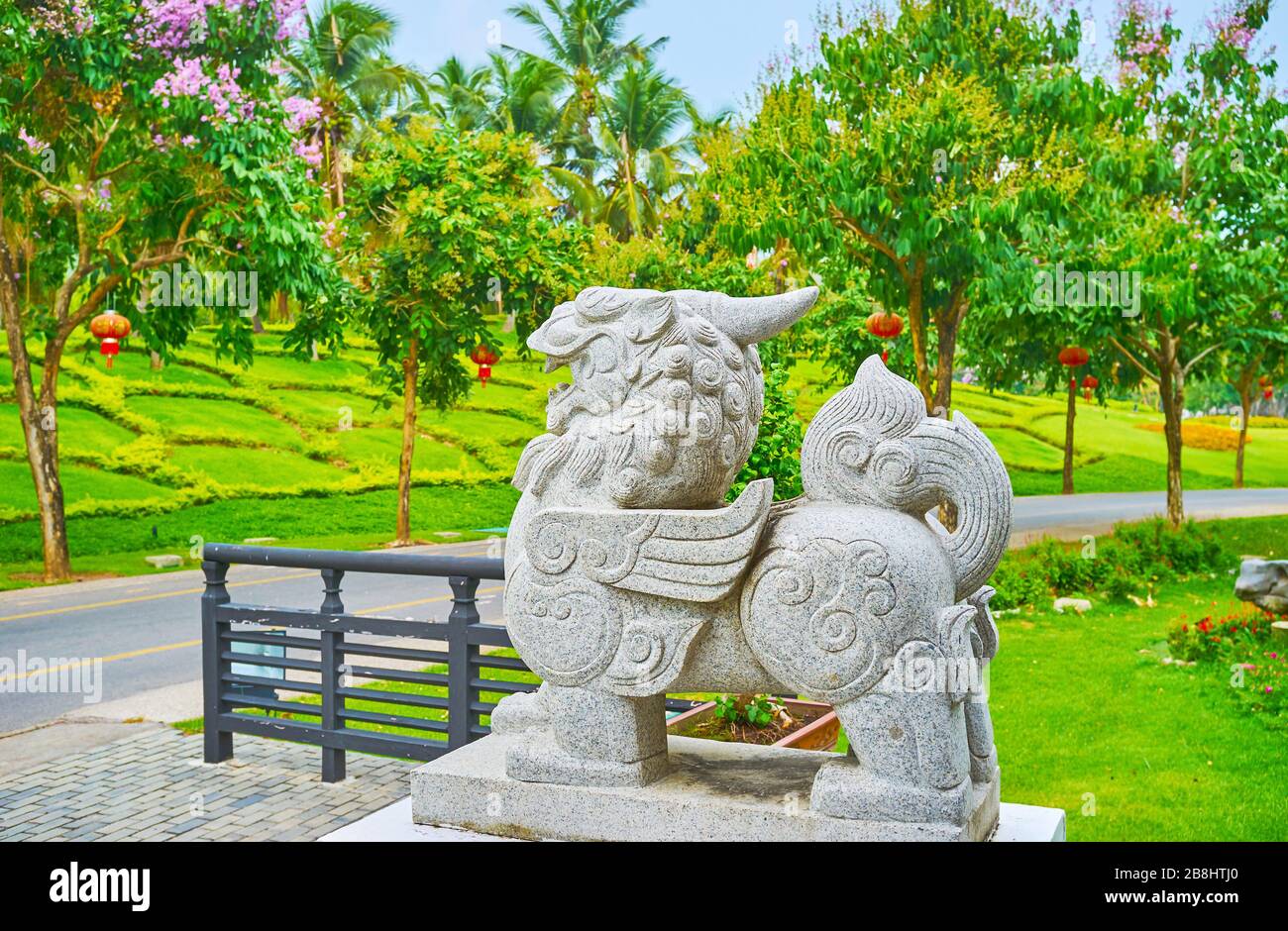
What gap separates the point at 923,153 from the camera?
335 inches

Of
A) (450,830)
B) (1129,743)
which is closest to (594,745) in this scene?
(450,830)

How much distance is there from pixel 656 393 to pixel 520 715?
1117 mm

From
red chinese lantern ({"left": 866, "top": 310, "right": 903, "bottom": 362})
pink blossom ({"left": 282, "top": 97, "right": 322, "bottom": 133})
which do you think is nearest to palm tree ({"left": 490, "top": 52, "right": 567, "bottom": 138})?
pink blossom ({"left": 282, "top": 97, "right": 322, "bottom": 133})

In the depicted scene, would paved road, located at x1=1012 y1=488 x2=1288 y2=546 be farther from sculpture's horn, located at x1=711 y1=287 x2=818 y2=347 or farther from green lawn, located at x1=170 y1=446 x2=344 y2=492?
sculpture's horn, located at x1=711 y1=287 x2=818 y2=347

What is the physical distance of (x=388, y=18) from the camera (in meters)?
23.7

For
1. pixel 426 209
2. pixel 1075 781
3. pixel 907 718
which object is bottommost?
pixel 1075 781

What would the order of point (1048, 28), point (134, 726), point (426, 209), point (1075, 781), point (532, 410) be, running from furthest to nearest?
point (532, 410), point (426, 209), point (1048, 28), point (134, 726), point (1075, 781)

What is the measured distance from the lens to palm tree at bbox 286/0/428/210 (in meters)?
22.6

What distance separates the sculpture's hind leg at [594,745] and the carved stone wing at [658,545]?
32 centimetres

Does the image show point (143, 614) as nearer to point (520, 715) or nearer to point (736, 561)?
point (520, 715)

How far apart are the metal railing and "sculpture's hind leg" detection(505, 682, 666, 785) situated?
1.40 metres
